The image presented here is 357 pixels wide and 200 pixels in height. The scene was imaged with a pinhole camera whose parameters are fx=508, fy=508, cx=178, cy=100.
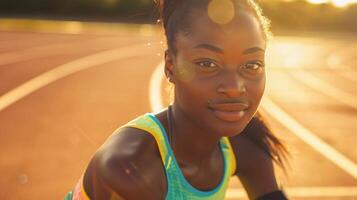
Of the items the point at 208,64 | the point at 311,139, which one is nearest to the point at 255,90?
the point at 208,64

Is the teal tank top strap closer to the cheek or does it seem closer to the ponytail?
the cheek

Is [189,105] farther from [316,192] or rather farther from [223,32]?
[316,192]

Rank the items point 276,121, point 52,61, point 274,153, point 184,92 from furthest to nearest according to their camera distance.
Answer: point 52,61 < point 276,121 < point 274,153 < point 184,92

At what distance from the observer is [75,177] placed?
5926 mm

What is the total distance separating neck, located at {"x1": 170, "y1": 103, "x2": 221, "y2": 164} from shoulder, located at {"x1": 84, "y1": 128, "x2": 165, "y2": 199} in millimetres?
201

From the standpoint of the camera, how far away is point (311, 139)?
819cm

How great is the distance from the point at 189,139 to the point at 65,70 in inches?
469

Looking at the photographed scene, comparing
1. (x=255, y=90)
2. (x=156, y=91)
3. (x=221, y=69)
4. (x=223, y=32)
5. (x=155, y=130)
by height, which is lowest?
(x=156, y=91)

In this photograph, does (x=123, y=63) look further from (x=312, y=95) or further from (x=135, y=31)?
(x=135, y=31)

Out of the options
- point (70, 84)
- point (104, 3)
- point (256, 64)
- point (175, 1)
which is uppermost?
point (104, 3)

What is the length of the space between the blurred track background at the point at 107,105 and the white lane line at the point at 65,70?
0.03 meters

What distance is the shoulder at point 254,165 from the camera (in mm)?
2500

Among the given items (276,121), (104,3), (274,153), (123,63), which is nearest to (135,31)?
(104,3)

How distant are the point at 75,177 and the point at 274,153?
3.80 meters
